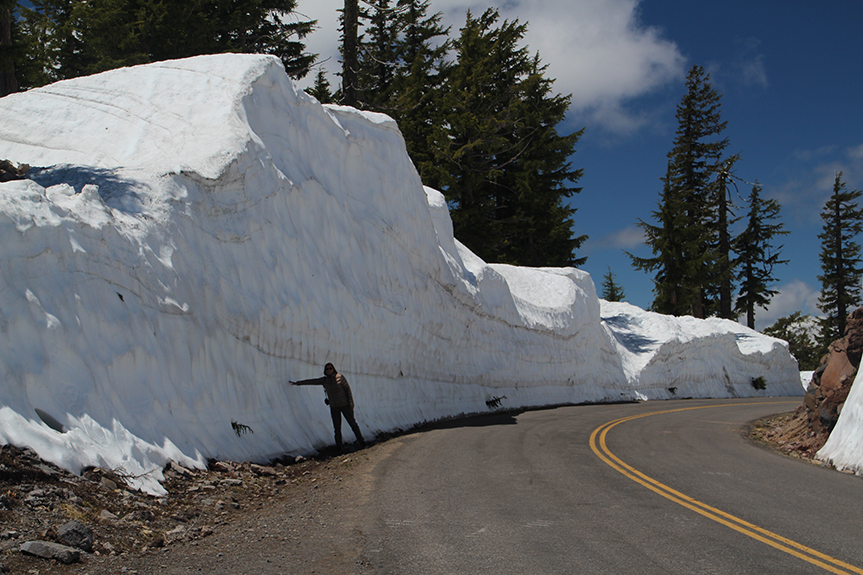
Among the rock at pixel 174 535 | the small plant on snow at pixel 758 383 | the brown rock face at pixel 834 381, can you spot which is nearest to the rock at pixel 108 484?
the rock at pixel 174 535

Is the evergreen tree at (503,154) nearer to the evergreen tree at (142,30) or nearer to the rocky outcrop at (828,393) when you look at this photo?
the evergreen tree at (142,30)

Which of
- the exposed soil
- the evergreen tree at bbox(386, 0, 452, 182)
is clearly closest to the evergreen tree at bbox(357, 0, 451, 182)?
the evergreen tree at bbox(386, 0, 452, 182)

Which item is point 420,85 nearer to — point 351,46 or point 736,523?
point 351,46

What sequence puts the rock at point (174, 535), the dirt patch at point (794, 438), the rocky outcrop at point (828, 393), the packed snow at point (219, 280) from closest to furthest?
the rock at point (174, 535) < the packed snow at point (219, 280) < the dirt patch at point (794, 438) < the rocky outcrop at point (828, 393)

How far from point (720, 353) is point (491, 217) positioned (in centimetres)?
1754

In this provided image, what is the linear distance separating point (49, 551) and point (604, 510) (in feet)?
Result: 18.2

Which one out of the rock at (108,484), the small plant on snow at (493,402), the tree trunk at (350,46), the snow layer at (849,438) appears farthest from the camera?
the tree trunk at (350,46)

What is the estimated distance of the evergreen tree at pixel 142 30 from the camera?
29.7 metres

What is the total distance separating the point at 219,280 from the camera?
10.6 meters

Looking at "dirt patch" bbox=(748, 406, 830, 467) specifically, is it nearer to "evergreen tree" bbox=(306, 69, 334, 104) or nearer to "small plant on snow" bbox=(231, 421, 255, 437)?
"small plant on snow" bbox=(231, 421, 255, 437)

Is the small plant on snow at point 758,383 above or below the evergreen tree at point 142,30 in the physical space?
below

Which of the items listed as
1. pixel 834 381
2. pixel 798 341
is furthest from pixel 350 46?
pixel 798 341

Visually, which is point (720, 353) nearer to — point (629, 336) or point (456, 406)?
point (629, 336)

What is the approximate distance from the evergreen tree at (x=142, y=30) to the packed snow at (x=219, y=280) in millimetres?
15589
